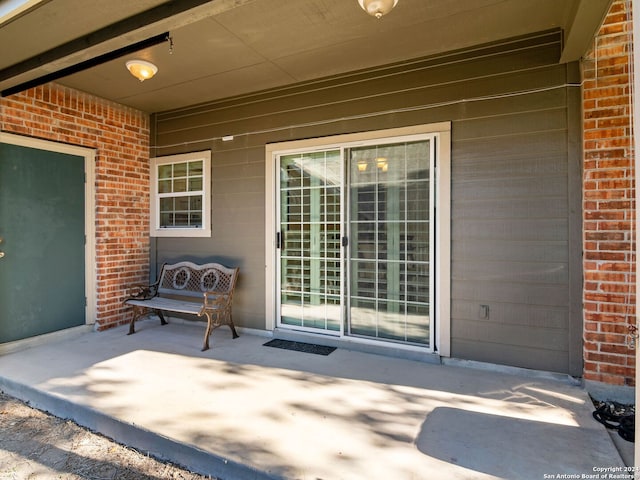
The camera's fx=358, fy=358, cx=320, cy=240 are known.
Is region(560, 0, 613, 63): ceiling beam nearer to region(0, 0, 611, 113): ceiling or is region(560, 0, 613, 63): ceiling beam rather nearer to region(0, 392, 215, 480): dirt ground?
region(0, 0, 611, 113): ceiling

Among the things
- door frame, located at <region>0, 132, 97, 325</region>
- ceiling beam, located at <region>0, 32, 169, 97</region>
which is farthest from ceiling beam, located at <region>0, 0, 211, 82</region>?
door frame, located at <region>0, 132, 97, 325</region>

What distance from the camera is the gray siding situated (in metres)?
2.88

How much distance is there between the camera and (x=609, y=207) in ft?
8.61

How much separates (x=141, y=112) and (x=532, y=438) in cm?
543

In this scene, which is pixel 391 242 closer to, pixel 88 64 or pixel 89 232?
pixel 88 64

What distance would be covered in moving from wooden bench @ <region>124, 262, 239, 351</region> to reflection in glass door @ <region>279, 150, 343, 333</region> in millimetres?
660

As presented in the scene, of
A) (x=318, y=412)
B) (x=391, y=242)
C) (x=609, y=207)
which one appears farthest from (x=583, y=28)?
(x=318, y=412)

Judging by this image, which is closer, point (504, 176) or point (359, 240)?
point (504, 176)

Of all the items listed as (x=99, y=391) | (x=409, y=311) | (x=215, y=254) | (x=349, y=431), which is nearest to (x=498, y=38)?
(x=409, y=311)

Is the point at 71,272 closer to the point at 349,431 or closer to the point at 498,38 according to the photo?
the point at 349,431

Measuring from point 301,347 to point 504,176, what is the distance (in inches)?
100

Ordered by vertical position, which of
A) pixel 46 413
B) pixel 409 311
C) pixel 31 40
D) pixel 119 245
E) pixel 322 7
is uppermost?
pixel 322 7

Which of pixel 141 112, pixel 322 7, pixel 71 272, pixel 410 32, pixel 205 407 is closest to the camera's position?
pixel 205 407

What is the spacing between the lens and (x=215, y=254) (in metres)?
4.50
